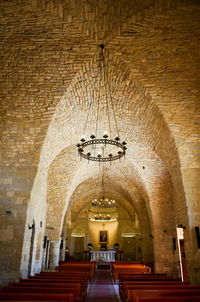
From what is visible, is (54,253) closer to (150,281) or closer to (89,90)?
(150,281)

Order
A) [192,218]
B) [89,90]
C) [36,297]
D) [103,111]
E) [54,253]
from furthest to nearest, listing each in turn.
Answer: [54,253] → [103,111] → [89,90] → [192,218] → [36,297]

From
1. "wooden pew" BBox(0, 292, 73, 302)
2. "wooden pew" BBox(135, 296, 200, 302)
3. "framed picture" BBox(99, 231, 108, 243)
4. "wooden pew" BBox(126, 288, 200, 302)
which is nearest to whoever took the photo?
"wooden pew" BBox(135, 296, 200, 302)

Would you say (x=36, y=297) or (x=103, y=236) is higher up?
(x=103, y=236)

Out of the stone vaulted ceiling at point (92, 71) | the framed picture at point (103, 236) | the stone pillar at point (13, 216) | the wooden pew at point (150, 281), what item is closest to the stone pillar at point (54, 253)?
the stone vaulted ceiling at point (92, 71)

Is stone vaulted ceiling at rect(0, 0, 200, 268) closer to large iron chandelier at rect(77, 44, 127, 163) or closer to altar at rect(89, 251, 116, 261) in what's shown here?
large iron chandelier at rect(77, 44, 127, 163)

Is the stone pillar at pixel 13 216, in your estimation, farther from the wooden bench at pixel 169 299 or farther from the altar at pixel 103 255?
the altar at pixel 103 255

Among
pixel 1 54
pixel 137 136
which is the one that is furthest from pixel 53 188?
pixel 1 54

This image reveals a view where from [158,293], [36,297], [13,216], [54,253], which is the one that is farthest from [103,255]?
[36,297]

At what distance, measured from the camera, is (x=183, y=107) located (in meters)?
7.80

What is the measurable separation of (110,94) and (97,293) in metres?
7.36

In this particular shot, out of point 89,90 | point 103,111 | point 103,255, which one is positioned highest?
point 89,90

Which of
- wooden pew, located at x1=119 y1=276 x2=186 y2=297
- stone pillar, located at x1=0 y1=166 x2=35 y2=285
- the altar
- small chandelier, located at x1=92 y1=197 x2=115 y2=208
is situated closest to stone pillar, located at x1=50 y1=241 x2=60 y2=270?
small chandelier, located at x1=92 y1=197 x2=115 y2=208

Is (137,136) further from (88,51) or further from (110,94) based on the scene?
(88,51)

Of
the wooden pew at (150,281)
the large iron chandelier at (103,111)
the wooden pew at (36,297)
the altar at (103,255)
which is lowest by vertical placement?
the altar at (103,255)
